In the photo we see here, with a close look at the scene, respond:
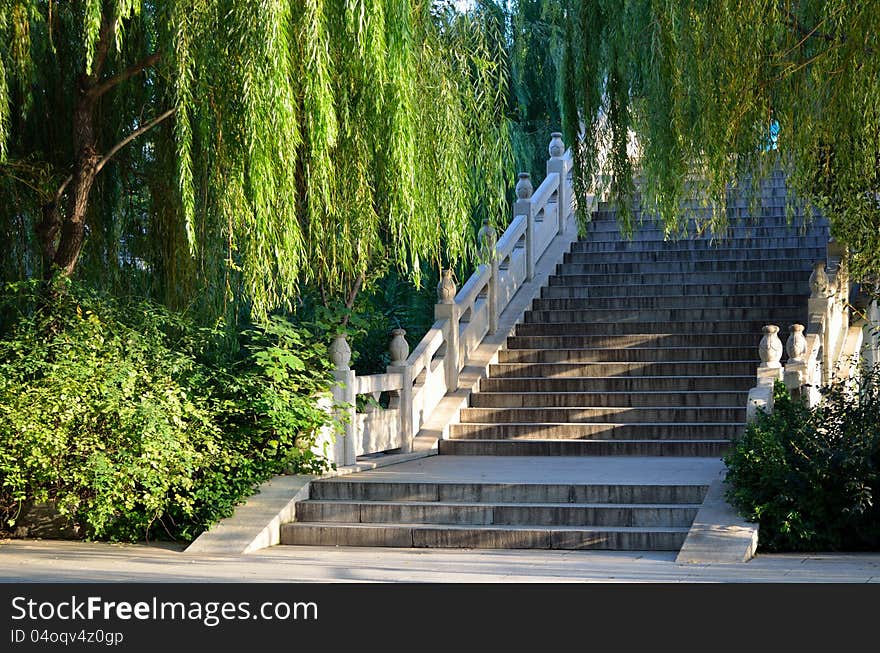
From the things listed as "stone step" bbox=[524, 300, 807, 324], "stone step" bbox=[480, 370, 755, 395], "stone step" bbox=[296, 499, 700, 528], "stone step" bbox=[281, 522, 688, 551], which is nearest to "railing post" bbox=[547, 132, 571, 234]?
"stone step" bbox=[524, 300, 807, 324]

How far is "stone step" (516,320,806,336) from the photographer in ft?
48.4

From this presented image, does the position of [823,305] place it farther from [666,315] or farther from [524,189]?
[524,189]

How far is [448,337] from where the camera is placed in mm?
13969

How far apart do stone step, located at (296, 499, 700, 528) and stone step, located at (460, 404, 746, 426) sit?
3283mm

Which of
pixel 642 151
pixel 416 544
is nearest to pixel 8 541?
pixel 416 544

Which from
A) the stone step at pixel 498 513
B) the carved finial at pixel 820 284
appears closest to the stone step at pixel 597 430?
the carved finial at pixel 820 284

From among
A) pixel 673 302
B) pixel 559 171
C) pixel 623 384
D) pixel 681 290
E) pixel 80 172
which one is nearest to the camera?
pixel 80 172

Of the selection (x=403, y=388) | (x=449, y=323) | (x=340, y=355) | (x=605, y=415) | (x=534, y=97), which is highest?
(x=534, y=97)

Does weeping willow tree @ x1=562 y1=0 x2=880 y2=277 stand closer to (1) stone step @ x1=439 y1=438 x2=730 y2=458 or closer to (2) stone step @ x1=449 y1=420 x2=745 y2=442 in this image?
(1) stone step @ x1=439 y1=438 x2=730 y2=458

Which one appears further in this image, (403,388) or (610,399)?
(610,399)

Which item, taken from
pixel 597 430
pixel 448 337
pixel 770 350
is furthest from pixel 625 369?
pixel 770 350

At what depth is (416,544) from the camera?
374 inches

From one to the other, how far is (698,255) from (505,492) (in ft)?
23.9

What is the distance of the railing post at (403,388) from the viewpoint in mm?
12586
